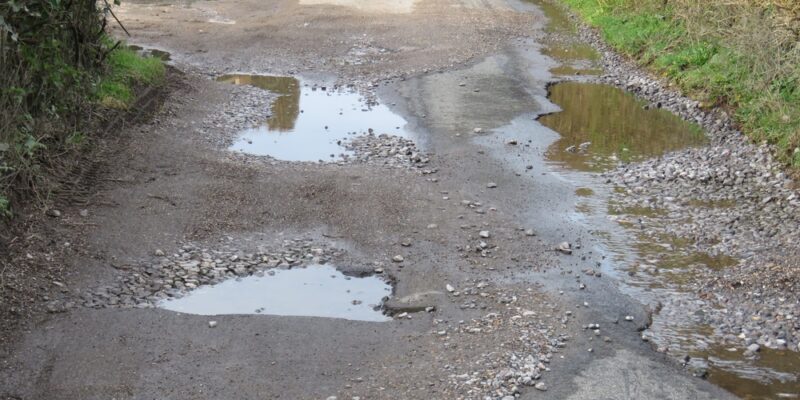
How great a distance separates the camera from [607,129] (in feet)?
43.9

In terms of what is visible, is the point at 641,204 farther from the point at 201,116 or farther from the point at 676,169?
the point at 201,116

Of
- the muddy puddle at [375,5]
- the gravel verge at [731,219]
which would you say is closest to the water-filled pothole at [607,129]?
the gravel verge at [731,219]

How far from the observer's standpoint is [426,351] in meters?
6.81

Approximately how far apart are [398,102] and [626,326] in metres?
8.02

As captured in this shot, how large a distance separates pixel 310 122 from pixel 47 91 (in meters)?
4.47

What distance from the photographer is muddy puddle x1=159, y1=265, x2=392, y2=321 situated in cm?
748

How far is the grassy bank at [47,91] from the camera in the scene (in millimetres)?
8391

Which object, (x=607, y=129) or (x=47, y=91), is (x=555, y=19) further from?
(x=47, y=91)

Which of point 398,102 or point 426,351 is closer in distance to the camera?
point 426,351

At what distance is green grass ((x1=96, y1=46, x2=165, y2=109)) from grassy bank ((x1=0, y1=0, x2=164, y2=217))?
2 centimetres

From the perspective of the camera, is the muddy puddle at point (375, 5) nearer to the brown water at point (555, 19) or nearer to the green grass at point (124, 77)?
the brown water at point (555, 19)

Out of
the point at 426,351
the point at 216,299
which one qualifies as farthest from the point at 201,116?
the point at 426,351

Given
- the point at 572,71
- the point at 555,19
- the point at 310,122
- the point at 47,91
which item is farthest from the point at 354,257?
the point at 555,19

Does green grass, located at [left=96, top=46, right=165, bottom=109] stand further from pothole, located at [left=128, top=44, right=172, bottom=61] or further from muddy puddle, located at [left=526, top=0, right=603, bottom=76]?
muddy puddle, located at [left=526, top=0, right=603, bottom=76]
